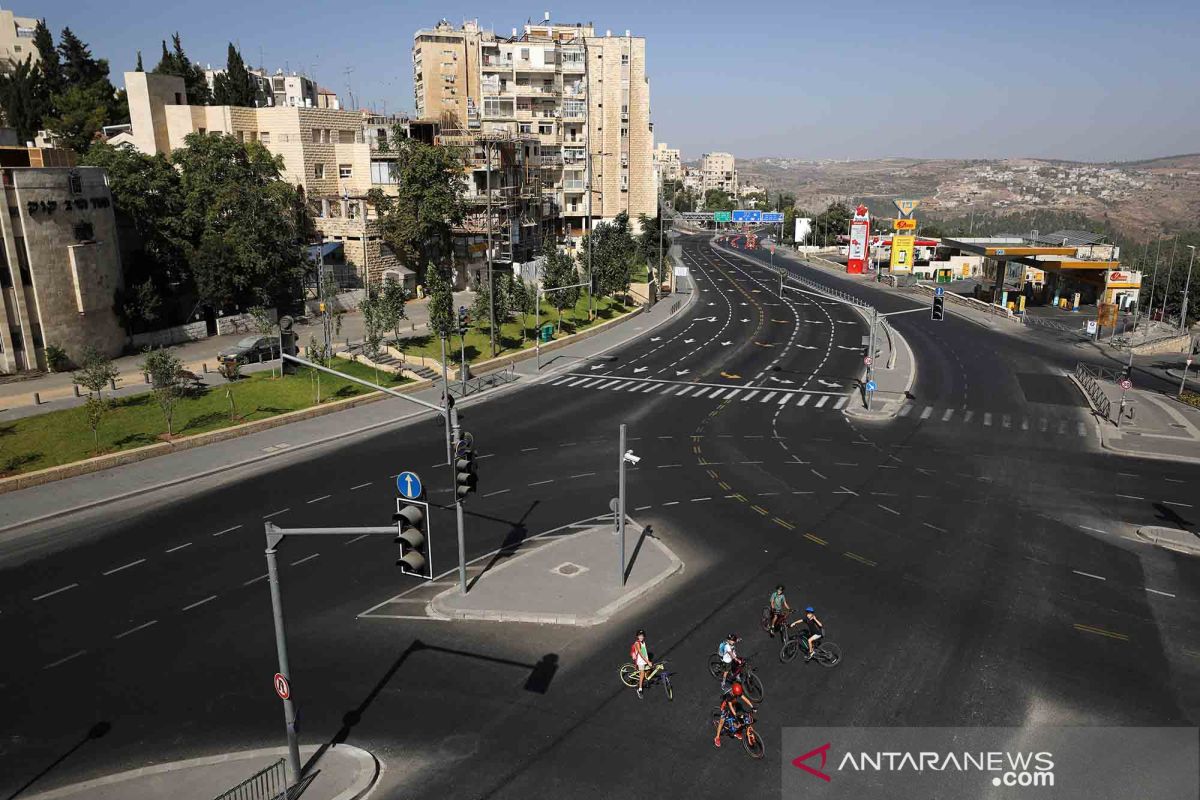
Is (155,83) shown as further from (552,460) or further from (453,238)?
(552,460)

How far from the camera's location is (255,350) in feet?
169

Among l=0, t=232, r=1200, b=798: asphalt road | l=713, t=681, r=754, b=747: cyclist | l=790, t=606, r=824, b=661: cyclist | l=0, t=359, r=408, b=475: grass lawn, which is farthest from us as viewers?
l=0, t=359, r=408, b=475: grass lawn

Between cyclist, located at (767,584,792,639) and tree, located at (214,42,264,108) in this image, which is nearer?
cyclist, located at (767,584,792,639)

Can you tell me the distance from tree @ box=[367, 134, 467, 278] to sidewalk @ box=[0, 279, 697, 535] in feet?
91.8

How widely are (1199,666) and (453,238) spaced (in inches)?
2930

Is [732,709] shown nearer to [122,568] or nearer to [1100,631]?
[1100,631]

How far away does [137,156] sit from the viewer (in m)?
61.8

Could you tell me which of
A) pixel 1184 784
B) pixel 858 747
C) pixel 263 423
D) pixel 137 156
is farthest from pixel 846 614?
pixel 137 156

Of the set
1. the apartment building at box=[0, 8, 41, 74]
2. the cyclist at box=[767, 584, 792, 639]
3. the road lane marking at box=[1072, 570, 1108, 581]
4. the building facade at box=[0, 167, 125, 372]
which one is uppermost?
the apartment building at box=[0, 8, 41, 74]

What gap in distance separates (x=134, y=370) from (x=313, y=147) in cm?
3915

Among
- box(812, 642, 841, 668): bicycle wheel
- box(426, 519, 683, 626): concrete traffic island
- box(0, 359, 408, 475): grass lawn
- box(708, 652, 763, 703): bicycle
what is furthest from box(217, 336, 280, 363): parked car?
box(812, 642, 841, 668): bicycle wheel

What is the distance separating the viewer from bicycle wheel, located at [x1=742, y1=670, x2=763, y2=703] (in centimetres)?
1812

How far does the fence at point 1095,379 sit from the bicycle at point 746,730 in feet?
125

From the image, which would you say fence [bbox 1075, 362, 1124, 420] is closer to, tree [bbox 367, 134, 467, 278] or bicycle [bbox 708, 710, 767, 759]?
bicycle [bbox 708, 710, 767, 759]
